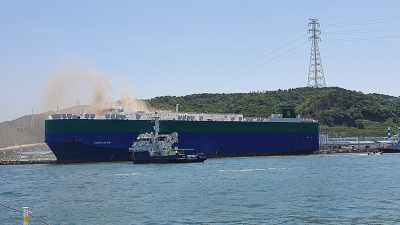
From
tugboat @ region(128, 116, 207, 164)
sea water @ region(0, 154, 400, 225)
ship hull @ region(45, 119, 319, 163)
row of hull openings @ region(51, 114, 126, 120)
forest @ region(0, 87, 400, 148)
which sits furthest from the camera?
forest @ region(0, 87, 400, 148)

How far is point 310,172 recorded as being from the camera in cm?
4625

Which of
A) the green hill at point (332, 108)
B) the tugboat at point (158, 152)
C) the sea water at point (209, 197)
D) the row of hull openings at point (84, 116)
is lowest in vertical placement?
the sea water at point (209, 197)

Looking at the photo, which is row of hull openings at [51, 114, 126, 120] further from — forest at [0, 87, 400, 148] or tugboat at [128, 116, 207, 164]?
forest at [0, 87, 400, 148]

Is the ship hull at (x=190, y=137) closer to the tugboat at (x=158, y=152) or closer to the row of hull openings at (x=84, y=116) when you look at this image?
the row of hull openings at (x=84, y=116)

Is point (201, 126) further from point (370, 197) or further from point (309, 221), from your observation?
point (309, 221)

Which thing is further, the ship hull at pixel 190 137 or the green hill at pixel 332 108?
the green hill at pixel 332 108

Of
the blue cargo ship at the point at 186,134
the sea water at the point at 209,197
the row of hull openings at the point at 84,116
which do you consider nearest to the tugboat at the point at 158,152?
the blue cargo ship at the point at 186,134

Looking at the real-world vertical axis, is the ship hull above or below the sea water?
above

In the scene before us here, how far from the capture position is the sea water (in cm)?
2412

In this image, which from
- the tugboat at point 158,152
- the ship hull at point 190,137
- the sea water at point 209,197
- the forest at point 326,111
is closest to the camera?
the sea water at point 209,197

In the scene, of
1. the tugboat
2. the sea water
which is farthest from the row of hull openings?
the sea water

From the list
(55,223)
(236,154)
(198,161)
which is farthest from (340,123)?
(55,223)

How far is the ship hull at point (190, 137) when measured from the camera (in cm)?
6606

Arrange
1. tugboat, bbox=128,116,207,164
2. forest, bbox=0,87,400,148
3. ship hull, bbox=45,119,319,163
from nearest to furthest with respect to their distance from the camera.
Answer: tugboat, bbox=128,116,207,164 → ship hull, bbox=45,119,319,163 → forest, bbox=0,87,400,148
